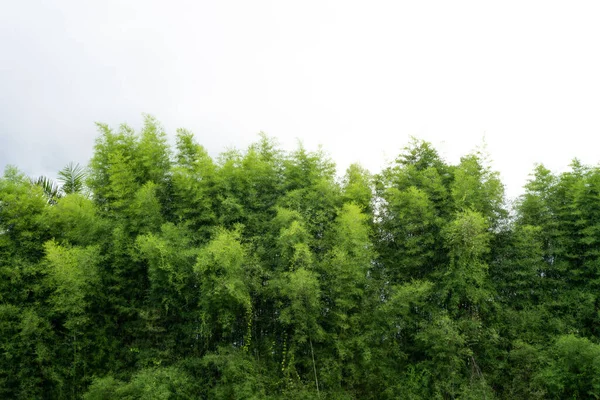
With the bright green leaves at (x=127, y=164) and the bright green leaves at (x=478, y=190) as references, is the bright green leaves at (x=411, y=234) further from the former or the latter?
the bright green leaves at (x=127, y=164)

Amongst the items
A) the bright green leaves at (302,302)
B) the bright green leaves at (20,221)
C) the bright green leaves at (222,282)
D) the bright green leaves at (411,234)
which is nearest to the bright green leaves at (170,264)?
the bright green leaves at (222,282)

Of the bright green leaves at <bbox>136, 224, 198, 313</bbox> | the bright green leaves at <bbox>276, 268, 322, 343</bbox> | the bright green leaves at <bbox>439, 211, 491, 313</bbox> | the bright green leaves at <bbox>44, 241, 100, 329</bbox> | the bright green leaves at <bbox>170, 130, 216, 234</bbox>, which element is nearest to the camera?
the bright green leaves at <bbox>276, 268, 322, 343</bbox>

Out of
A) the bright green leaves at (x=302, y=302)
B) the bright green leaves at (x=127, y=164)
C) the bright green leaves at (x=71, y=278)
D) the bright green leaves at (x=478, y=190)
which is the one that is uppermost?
the bright green leaves at (x=127, y=164)

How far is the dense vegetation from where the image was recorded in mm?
12094

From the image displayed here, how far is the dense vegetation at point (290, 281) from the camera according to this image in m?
12.1

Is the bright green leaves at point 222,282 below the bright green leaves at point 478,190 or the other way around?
below

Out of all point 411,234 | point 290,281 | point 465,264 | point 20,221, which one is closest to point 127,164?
point 20,221

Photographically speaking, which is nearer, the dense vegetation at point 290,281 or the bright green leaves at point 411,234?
the dense vegetation at point 290,281

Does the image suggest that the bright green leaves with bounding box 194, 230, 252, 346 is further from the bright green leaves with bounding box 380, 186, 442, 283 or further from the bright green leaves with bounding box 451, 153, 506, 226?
the bright green leaves with bounding box 451, 153, 506, 226

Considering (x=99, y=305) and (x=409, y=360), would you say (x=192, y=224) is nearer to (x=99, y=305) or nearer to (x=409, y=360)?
(x=99, y=305)

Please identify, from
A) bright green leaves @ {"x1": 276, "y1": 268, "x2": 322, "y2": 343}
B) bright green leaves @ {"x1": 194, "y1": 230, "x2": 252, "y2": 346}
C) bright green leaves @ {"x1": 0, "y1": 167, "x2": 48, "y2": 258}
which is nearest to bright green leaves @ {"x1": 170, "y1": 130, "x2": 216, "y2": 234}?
bright green leaves @ {"x1": 194, "y1": 230, "x2": 252, "y2": 346}

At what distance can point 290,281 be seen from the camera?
12.1 meters

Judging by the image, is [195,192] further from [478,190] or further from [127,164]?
[478,190]

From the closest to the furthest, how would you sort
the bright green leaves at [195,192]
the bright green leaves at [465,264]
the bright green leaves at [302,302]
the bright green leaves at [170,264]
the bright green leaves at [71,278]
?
the bright green leaves at [302,302] < the bright green leaves at [71,278] < the bright green leaves at [170,264] < the bright green leaves at [465,264] < the bright green leaves at [195,192]
